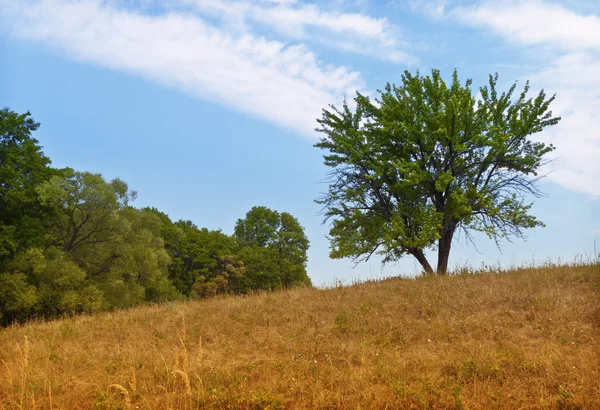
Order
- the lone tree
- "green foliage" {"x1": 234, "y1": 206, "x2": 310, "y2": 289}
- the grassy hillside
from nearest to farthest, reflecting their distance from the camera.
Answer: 1. the grassy hillside
2. the lone tree
3. "green foliage" {"x1": 234, "y1": 206, "x2": 310, "y2": 289}

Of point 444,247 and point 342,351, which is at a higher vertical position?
point 444,247

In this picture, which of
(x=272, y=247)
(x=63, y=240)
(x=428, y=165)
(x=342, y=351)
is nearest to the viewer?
(x=342, y=351)

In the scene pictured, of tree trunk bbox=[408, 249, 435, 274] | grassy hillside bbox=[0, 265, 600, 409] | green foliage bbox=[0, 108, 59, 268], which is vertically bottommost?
grassy hillside bbox=[0, 265, 600, 409]

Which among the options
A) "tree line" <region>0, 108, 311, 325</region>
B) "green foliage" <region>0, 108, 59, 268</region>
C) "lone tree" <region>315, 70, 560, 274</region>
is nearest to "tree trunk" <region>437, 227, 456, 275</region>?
"lone tree" <region>315, 70, 560, 274</region>

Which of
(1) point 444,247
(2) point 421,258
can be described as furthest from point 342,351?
(1) point 444,247

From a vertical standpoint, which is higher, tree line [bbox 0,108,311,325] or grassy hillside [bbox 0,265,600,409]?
tree line [bbox 0,108,311,325]

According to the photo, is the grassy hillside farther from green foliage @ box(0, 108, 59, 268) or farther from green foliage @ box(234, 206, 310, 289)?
green foliage @ box(234, 206, 310, 289)

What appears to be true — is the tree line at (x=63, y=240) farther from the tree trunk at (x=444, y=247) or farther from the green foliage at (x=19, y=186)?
the tree trunk at (x=444, y=247)

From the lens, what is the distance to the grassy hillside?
6.50 meters

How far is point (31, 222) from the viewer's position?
26.5 m

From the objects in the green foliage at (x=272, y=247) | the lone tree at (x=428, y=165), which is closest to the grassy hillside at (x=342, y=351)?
the lone tree at (x=428, y=165)

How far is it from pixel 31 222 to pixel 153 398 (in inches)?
983

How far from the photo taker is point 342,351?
30.9 ft

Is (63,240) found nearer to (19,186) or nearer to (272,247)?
(19,186)
